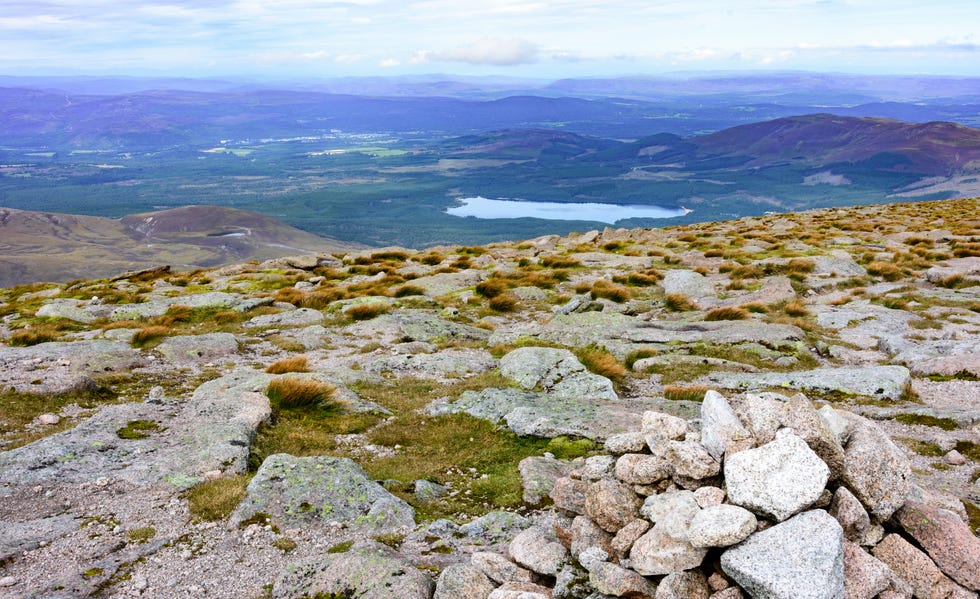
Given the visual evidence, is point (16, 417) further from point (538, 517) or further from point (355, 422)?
point (538, 517)

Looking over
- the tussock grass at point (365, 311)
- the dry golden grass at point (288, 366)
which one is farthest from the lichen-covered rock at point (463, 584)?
the tussock grass at point (365, 311)

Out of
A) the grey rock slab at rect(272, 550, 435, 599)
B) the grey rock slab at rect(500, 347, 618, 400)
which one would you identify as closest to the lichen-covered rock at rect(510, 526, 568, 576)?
the grey rock slab at rect(272, 550, 435, 599)

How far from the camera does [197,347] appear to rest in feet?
61.9

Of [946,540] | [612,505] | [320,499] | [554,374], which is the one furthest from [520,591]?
[554,374]

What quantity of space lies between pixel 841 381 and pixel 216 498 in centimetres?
1403

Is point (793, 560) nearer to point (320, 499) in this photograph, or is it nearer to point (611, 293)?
point (320, 499)

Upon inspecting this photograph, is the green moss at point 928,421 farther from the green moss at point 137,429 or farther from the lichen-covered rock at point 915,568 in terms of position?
the green moss at point 137,429

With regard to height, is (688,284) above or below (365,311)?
below

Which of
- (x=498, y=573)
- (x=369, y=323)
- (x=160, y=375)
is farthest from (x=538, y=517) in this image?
(x=369, y=323)

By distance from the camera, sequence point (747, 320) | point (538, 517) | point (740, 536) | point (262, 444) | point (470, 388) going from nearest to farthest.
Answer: point (740, 536) → point (538, 517) → point (262, 444) → point (470, 388) → point (747, 320)

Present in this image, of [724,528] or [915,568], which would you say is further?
[915,568]

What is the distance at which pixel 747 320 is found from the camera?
73.4 ft

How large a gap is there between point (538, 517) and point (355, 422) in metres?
5.47

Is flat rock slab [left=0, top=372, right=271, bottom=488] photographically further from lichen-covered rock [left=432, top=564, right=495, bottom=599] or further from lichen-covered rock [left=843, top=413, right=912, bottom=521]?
lichen-covered rock [left=843, top=413, right=912, bottom=521]
